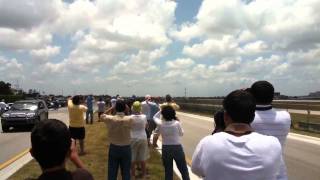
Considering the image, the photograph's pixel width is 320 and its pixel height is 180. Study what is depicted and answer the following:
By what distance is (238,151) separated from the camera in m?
4.15

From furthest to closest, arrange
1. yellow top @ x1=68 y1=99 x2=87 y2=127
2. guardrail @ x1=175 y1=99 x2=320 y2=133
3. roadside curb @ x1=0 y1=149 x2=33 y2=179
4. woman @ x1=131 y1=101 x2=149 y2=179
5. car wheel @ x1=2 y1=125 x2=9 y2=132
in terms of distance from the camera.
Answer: car wheel @ x1=2 y1=125 x2=9 y2=132, guardrail @ x1=175 y1=99 x2=320 y2=133, yellow top @ x1=68 y1=99 x2=87 y2=127, roadside curb @ x1=0 y1=149 x2=33 y2=179, woman @ x1=131 y1=101 x2=149 y2=179

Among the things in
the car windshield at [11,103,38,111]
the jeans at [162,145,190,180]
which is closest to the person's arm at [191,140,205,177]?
the jeans at [162,145,190,180]

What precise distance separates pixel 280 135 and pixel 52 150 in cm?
269

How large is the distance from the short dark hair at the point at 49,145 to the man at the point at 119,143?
6.15 m

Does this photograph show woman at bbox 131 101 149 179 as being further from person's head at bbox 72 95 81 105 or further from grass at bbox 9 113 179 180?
person's head at bbox 72 95 81 105

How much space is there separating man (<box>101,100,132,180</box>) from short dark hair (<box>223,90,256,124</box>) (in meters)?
5.48

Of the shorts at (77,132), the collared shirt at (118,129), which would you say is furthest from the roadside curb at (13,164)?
the collared shirt at (118,129)

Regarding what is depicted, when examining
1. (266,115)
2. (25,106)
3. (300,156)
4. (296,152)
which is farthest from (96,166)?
(25,106)

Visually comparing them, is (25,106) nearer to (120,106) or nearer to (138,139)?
(138,139)

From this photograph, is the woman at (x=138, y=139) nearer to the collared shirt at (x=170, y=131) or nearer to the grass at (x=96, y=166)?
the grass at (x=96, y=166)

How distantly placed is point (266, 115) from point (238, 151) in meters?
1.36

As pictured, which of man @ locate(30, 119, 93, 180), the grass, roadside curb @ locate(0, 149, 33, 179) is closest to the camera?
man @ locate(30, 119, 93, 180)

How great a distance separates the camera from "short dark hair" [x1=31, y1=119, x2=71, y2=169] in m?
3.47

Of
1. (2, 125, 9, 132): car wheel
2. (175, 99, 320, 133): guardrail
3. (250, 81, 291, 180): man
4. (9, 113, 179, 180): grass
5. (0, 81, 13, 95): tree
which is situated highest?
(0, 81, 13, 95): tree
